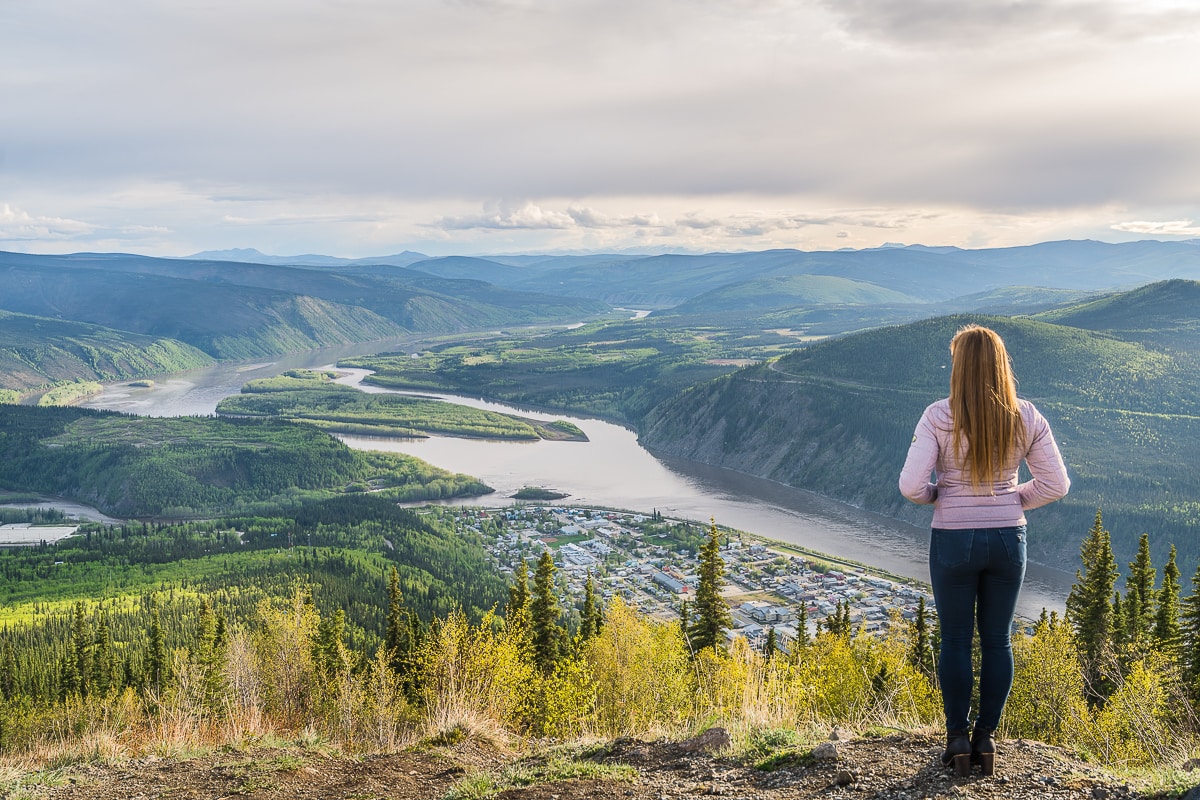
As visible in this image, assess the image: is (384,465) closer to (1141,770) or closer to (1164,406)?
(1164,406)

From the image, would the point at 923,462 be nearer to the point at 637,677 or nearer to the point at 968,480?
the point at 968,480

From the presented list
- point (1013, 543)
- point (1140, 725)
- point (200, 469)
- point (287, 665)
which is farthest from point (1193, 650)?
point (200, 469)

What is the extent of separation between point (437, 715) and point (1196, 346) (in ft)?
563

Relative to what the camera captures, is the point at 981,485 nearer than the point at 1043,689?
Yes

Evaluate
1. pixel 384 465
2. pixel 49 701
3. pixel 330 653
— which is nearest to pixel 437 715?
pixel 330 653

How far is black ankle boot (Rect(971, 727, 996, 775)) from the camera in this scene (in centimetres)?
752

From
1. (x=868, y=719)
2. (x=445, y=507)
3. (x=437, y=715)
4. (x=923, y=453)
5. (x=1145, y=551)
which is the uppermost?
(x=923, y=453)

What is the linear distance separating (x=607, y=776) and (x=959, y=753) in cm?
348

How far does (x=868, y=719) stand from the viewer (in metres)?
10.9

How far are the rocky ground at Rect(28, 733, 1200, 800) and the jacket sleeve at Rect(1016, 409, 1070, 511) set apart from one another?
2.45 meters

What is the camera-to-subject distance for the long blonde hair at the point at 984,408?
23.1 feet

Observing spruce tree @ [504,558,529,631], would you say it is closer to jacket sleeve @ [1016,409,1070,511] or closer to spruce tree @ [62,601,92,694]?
spruce tree @ [62,601,92,694]

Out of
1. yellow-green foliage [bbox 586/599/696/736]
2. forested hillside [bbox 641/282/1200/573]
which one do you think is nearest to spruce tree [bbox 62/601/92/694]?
yellow-green foliage [bbox 586/599/696/736]

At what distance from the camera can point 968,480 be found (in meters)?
7.18
